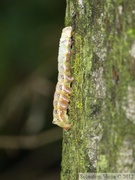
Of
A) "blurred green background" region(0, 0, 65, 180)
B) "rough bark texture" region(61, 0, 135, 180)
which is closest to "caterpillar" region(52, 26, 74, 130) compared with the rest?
"rough bark texture" region(61, 0, 135, 180)

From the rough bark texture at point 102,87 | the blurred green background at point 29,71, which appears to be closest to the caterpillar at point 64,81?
the rough bark texture at point 102,87

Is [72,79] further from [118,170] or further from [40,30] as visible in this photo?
[40,30]

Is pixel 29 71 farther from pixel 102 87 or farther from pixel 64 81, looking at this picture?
pixel 102 87

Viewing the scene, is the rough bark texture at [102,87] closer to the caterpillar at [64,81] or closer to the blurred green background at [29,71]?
the caterpillar at [64,81]

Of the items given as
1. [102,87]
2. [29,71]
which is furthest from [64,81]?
[29,71]

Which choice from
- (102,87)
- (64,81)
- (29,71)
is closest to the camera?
(102,87)

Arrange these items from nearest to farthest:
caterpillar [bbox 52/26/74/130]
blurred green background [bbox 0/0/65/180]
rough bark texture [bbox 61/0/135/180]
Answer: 1. rough bark texture [bbox 61/0/135/180]
2. caterpillar [bbox 52/26/74/130]
3. blurred green background [bbox 0/0/65/180]

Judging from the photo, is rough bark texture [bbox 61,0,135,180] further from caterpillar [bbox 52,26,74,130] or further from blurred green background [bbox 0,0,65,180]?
blurred green background [bbox 0,0,65,180]
